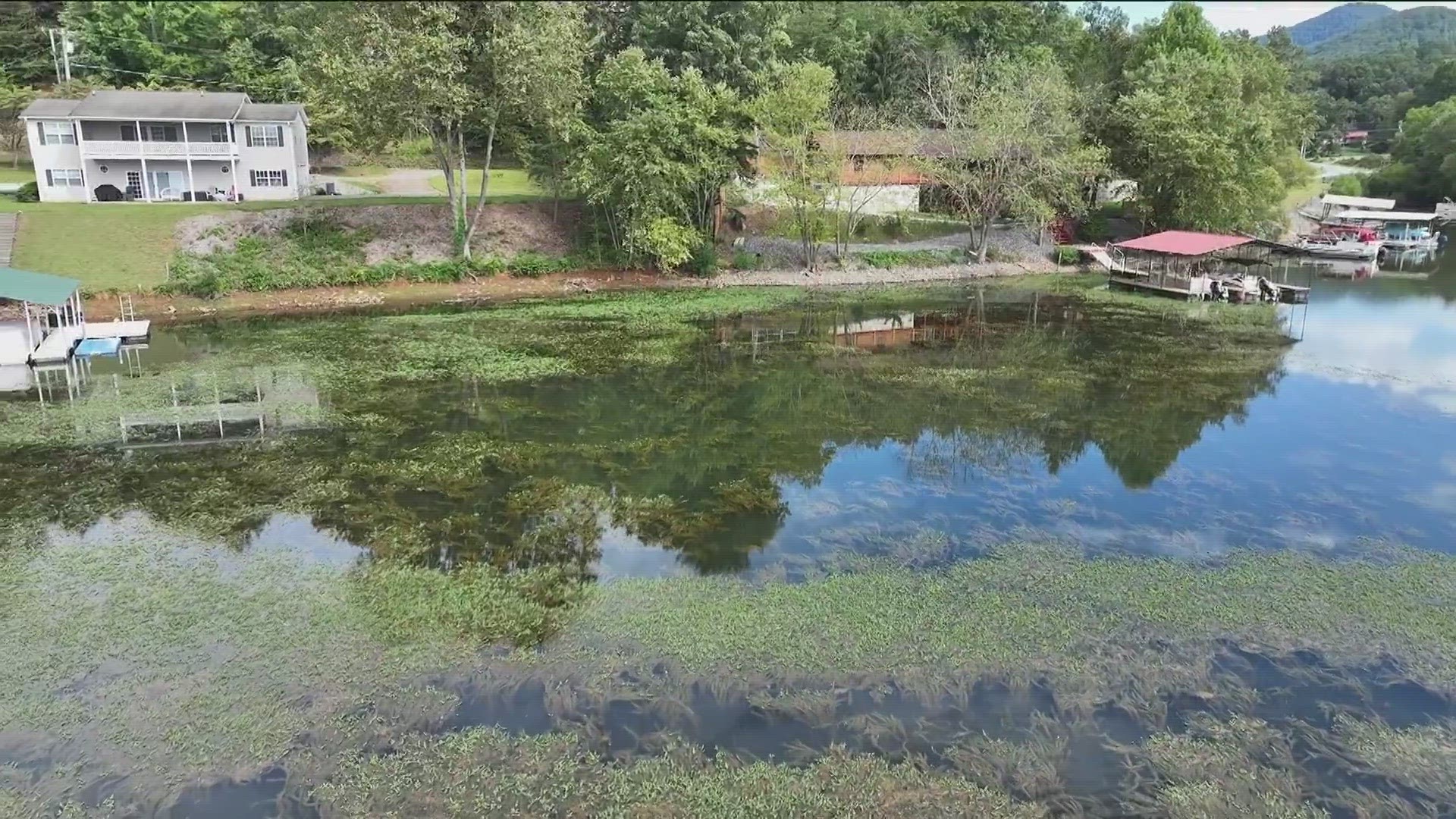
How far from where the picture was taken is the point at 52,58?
193ft

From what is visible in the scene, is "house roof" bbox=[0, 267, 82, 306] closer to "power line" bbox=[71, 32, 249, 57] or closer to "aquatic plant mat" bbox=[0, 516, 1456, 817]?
"aquatic plant mat" bbox=[0, 516, 1456, 817]

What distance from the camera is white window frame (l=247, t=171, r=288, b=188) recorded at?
1775 inches

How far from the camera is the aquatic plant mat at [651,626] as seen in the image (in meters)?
8.98

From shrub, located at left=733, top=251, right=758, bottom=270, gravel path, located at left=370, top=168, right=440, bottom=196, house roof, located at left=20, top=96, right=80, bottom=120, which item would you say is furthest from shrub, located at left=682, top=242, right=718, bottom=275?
house roof, located at left=20, top=96, right=80, bottom=120

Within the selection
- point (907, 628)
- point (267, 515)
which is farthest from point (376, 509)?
point (907, 628)

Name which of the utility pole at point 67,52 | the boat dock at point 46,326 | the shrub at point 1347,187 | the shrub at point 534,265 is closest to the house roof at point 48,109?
the utility pole at point 67,52

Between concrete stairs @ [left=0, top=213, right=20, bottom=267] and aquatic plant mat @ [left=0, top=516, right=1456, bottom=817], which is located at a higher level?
concrete stairs @ [left=0, top=213, right=20, bottom=267]

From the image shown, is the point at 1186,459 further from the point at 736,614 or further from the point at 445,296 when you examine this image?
the point at 445,296

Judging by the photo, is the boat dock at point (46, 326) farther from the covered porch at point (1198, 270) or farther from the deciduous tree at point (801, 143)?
the covered porch at point (1198, 270)

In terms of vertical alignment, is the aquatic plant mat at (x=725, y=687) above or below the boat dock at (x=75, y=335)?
below

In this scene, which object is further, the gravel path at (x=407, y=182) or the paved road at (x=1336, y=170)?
the paved road at (x=1336, y=170)

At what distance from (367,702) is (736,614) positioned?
463cm

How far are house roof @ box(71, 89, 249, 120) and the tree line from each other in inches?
190

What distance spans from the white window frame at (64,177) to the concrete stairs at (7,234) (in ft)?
28.1
